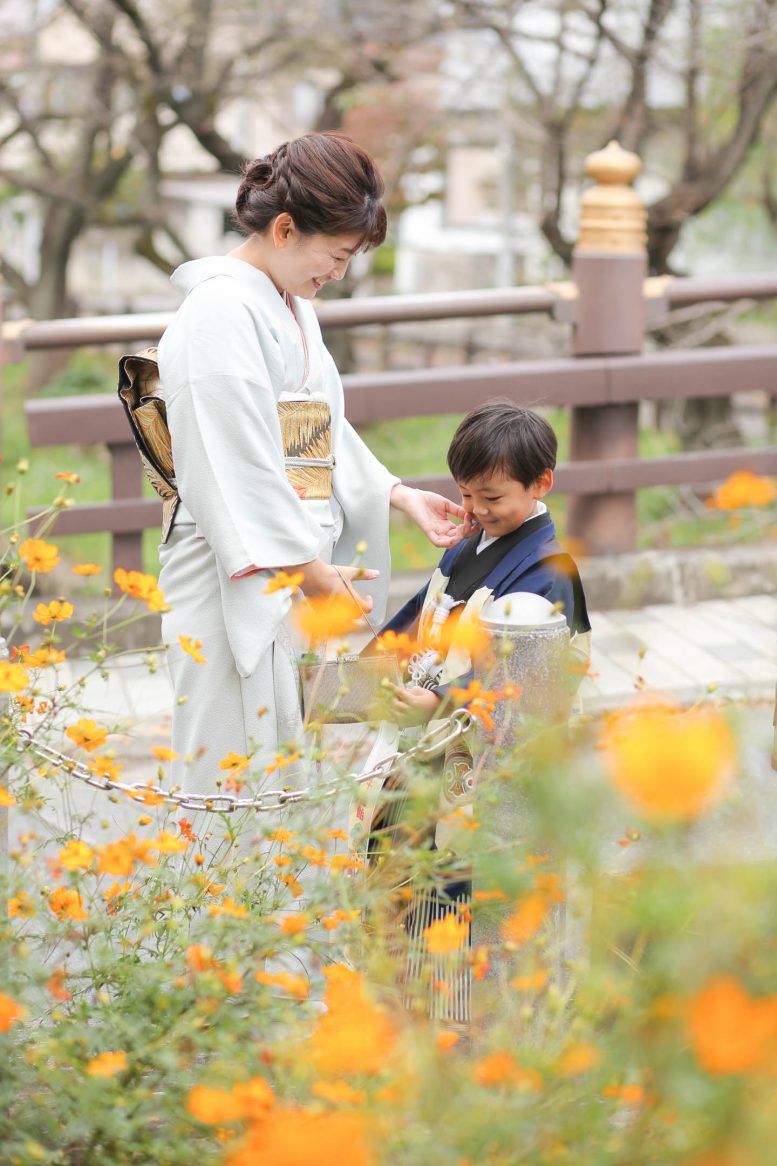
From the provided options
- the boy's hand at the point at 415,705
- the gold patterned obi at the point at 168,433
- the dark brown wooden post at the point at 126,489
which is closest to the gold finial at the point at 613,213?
the dark brown wooden post at the point at 126,489

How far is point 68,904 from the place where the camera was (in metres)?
2.00

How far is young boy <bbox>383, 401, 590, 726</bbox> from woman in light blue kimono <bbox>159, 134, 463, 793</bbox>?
13cm

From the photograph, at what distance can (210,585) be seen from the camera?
9.29ft

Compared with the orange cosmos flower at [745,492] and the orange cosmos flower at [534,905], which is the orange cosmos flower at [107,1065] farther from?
the orange cosmos flower at [745,492]

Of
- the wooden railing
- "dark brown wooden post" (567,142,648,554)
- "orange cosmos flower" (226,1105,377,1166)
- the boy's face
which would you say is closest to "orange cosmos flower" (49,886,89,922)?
"orange cosmos flower" (226,1105,377,1166)

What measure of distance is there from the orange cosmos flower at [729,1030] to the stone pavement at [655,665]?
2.76 metres

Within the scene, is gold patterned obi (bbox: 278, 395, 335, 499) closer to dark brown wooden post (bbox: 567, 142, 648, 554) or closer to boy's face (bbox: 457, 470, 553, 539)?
boy's face (bbox: 457, 470, 553, 539)

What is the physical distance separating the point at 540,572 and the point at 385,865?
76 centimetres

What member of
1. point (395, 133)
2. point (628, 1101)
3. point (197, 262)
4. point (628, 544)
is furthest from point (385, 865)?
point (395, 133)

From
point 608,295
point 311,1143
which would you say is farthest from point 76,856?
point 608,295

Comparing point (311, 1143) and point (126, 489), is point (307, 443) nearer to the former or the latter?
point (311, 1143)

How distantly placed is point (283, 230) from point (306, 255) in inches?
2.4

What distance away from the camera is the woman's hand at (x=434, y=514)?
288cm

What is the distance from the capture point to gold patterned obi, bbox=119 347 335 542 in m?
2.76
